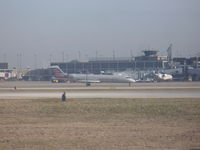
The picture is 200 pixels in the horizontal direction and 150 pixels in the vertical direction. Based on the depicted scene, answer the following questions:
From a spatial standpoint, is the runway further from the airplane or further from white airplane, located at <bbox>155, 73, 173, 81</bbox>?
white airplane, located at <bbox>155, 73, 173, 81</bbox>

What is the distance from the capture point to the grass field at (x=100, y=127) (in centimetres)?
1446

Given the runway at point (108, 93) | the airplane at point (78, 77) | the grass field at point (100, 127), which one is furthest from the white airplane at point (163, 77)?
the grass field at point (100, 127)

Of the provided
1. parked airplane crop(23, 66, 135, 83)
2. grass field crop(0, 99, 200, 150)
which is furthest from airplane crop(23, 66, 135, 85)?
grass field crop(0, 99, 200, 150)

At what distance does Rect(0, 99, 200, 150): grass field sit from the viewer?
1446cm

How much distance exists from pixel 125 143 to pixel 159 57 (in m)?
144

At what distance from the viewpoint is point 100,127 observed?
18.5 meters

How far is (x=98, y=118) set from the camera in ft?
72.0

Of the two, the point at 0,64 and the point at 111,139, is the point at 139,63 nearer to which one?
the point at 0,64

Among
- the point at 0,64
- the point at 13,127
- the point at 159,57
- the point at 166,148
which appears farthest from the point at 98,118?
the point at 0,64

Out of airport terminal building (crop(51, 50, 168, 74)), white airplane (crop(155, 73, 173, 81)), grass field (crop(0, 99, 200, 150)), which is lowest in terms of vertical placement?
grass field (crop(0, 99, 200, 150))

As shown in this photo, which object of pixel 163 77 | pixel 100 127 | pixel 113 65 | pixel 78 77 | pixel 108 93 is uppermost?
pixel 113 65

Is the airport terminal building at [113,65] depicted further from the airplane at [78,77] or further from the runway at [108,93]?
the runway at [108,93]

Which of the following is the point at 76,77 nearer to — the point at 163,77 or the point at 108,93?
the point at 163,77

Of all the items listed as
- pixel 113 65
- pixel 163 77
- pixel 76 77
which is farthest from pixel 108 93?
pixel 113 65
